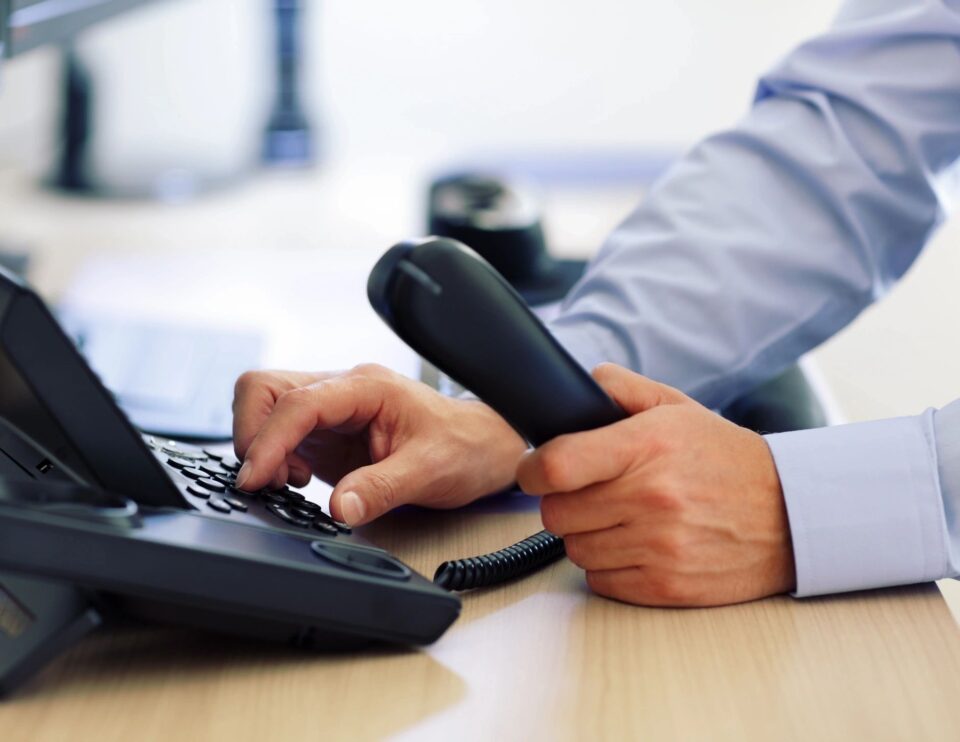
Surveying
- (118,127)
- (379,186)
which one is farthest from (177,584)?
(118,127)

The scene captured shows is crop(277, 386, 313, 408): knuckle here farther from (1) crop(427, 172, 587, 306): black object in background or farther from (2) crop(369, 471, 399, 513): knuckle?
(1) crop(427, 172, 587, 306): black object in background

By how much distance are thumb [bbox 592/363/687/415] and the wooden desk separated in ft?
0.31

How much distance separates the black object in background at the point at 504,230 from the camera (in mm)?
1102

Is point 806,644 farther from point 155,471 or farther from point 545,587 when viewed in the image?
point 155,471

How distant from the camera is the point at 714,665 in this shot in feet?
1.52

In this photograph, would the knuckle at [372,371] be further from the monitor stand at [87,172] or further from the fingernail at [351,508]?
the monitor stand at [87,172]

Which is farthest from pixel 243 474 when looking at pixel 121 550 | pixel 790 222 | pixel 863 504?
pixel 790 222

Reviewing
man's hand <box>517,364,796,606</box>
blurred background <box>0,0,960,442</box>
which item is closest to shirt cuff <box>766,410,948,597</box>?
man's hand <box>517,364,796,606</box>

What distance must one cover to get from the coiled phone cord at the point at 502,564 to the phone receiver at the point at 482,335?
2.8 inches

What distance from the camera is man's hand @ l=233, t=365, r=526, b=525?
56cm

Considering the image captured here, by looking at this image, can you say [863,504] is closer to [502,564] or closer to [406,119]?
[502,564]

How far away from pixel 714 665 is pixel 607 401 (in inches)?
4.8

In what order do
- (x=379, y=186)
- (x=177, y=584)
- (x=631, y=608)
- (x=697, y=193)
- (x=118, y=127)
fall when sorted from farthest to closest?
(x=118, y=127), (x=379, y=186), (x=697, y=193), (x=631, y=608), (x=177, y=584)

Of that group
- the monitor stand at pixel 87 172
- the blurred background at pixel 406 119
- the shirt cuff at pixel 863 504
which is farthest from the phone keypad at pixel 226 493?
the monitor stand at pixel 87 172
